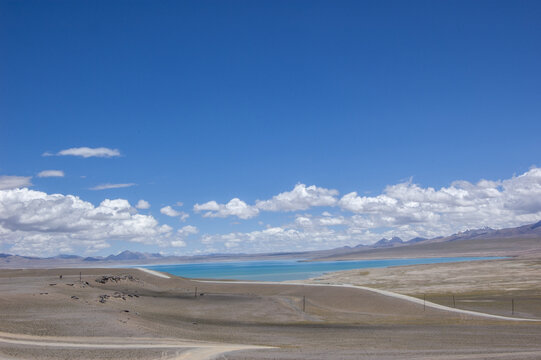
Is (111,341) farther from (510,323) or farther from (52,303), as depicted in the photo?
(510,323)

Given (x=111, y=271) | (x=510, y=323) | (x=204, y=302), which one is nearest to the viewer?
(x=510, y=323)

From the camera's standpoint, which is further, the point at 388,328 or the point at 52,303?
the point at 52,303

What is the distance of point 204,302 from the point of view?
64.1m

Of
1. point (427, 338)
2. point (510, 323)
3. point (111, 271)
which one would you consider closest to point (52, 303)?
point (427, 338)

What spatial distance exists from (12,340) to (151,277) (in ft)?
248

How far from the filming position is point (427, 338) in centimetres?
3381

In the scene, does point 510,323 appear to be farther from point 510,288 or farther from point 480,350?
point 510,288

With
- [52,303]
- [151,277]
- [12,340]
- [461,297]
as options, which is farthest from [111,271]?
[12,340]

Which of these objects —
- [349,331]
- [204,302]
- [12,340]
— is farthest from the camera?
[204,302]

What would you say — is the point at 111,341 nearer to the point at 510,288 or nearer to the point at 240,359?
the point at 240,359

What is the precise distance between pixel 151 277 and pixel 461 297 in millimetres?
63028

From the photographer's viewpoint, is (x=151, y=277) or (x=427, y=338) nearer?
(x=427, y=338)

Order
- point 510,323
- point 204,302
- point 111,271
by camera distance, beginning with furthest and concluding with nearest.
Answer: point 111,271 → point 204,302 → point 510,323

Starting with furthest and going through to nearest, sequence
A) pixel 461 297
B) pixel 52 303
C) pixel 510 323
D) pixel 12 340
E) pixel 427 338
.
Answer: pixel 461 297
pixel 52 303
pixel 510 323
pixel 427 338
pixel 12 340
